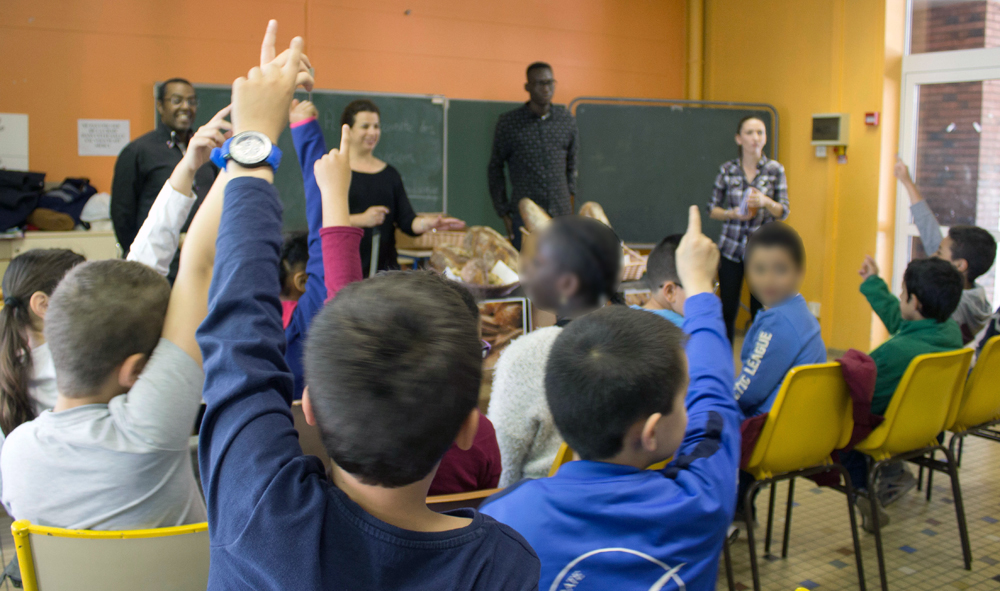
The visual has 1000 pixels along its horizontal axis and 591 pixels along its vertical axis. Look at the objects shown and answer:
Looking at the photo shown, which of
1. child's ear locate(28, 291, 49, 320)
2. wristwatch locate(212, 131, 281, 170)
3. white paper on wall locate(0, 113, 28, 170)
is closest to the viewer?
wristwatch locate(212, 131, 281, 170)

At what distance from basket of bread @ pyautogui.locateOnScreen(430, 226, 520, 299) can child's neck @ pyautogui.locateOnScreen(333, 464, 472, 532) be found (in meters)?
1.56

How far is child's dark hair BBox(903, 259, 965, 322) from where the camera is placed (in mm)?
2592

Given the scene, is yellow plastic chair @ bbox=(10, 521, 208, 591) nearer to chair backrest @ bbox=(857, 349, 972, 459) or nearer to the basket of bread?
the basket of bread

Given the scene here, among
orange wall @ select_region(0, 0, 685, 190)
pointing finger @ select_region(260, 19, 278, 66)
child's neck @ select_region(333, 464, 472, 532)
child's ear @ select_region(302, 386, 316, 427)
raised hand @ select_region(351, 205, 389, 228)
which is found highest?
orange wall @ select_region(0, 0, 685, 190)

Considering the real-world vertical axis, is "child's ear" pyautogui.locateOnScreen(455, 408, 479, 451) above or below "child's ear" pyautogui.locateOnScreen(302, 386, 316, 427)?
below

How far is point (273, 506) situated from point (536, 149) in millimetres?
4402

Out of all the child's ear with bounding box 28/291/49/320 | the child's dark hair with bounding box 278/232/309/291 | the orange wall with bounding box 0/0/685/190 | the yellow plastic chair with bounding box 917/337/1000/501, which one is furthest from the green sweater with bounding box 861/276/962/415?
the orange wall with bounding box 0/0/685/190

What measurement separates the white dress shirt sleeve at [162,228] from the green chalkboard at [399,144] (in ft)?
12.0

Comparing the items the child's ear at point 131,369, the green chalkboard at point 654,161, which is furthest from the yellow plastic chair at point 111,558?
the green chalkboard at point 654,161

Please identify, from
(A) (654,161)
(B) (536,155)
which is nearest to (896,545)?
(B) (536,155)

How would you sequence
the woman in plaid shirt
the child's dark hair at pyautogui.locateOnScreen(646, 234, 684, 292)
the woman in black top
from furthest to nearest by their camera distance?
the woman in plaid shirt → the woman in black top → the child's dark hair at pyautogui.locateOnScreen(646, 234, 684, 292)

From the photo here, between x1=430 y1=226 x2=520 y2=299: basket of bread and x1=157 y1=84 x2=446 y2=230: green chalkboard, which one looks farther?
x1=157 y1=84 x2=446 y2=230: green chalkboard

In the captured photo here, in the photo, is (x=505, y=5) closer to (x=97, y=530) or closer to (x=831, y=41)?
(x=831, y=41)

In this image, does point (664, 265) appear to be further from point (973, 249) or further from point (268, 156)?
point (973, 249)
